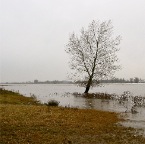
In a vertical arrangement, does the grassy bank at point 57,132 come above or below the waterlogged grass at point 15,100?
below

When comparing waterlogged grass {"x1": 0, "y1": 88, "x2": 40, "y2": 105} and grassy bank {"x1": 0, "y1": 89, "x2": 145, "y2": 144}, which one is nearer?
grassy bank {"x1": 0, "y1": 89, "x2": 145, "y2": 144}

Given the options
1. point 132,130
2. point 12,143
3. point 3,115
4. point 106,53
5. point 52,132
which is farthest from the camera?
point 106,53

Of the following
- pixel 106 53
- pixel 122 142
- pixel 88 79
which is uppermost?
pixel 106 53

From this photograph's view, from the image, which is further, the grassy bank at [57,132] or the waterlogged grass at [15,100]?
the waterlogged grass at [15,100]

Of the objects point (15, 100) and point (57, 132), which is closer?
point (57, 132)

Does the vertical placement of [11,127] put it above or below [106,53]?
below

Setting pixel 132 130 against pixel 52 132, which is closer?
pixel 52 132

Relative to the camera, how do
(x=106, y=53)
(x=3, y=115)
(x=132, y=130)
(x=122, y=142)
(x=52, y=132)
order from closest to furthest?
(x=122, y=142) → (x=52, y=132) → (x=132, y=130) → (x=3, y=115) → (x=106, y=53)

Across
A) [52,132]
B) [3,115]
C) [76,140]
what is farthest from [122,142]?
[3,115]

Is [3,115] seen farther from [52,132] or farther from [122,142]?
[122,142]

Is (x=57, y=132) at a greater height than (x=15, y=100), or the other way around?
(x=15, y=100)

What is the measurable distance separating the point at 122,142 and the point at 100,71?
40109mm

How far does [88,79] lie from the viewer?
52.9 meters

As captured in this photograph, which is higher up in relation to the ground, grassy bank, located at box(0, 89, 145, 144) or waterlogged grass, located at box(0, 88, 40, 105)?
waterlogged grass, located at box(0, 88, 40, 105)
